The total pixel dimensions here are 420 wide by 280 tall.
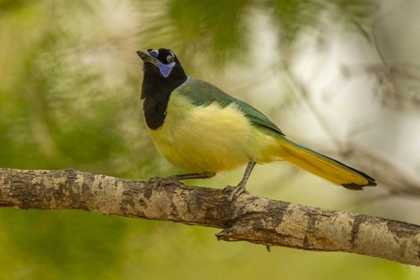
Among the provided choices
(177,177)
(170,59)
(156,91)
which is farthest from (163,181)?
(170,59)

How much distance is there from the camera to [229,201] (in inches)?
78.8

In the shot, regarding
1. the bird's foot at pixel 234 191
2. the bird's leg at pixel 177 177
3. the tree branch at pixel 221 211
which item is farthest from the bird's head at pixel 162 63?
the bird's foot at pixel 234 191

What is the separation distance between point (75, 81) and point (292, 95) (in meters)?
0.91

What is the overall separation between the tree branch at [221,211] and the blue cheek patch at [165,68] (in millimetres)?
505

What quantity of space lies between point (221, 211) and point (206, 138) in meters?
0.35

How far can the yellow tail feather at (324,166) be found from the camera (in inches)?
92.3

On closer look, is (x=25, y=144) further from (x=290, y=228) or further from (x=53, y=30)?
(x=290, y=228)

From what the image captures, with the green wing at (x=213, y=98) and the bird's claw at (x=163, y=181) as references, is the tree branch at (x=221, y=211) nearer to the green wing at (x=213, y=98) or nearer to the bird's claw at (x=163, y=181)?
the bird's claw at (x=163, y=181)

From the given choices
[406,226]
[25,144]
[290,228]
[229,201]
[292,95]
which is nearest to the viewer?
[406,226]

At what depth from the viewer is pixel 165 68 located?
246 centimetres

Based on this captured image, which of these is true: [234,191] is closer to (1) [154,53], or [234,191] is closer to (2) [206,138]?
(2) [206,138]

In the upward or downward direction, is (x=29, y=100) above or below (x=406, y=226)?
Answer: above

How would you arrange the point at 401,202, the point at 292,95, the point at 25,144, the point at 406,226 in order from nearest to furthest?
the point at 406,226 < the point at 25,144 < the point at 292,95 < the point at 401,202

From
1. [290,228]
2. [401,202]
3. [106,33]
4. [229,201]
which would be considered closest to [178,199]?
[229,201]
